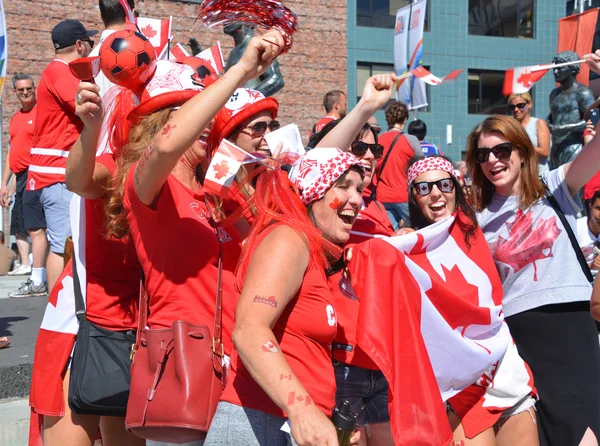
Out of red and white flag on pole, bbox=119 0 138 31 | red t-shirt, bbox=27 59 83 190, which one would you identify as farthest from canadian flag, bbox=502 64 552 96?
red t-shirt, bbox=27 59 83 190

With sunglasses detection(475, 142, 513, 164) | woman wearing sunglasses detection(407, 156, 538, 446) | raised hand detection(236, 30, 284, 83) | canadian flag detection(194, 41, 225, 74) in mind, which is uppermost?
canadian flag detection(194, 41, 225, 74)

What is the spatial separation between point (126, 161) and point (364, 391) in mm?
1315

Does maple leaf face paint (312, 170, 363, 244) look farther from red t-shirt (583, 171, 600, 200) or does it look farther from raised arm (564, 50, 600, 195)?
→ red t-shirt (583, 171, 600, 200)

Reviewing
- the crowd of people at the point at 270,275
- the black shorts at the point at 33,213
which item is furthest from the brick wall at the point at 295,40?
the crowd of people at the point at 270,275

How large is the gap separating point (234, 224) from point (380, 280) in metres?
0.62

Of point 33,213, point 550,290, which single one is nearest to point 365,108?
point 550,290

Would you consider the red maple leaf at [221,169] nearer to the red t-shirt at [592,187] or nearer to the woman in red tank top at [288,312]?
the woman in red tank top at [288,312]

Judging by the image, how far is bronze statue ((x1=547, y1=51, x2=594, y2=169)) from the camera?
7465mm

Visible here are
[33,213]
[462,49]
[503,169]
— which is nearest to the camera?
[503,169]

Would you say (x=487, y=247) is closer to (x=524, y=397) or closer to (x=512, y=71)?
(x=524, y=397)

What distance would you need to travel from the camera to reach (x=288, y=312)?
241 cm

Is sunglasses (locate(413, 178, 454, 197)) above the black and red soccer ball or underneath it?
underneath

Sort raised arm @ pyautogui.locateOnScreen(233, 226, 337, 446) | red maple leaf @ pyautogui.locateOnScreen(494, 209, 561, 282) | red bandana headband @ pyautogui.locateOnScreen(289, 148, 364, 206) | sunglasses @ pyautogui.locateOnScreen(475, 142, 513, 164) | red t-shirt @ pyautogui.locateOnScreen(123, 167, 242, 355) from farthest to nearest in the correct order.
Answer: sunglasses @ pyautogui.locateOnScreen(475, 142, 513, 164)
red maple leaf @ pyautogui.locateOnScreen(494, 209, 561, 282)
red bandana headband @ pyautogui.locateOnScreen(289, 148, 364, 206)
red t-shirt @ pyautogui.locateOnScreen(123, 167, 242, 355)
raised arm @ pyautogui.locateOnScreen(233, 226, 337, 446)

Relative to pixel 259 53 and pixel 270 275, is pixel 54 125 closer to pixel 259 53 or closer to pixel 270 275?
pixel 259 53
